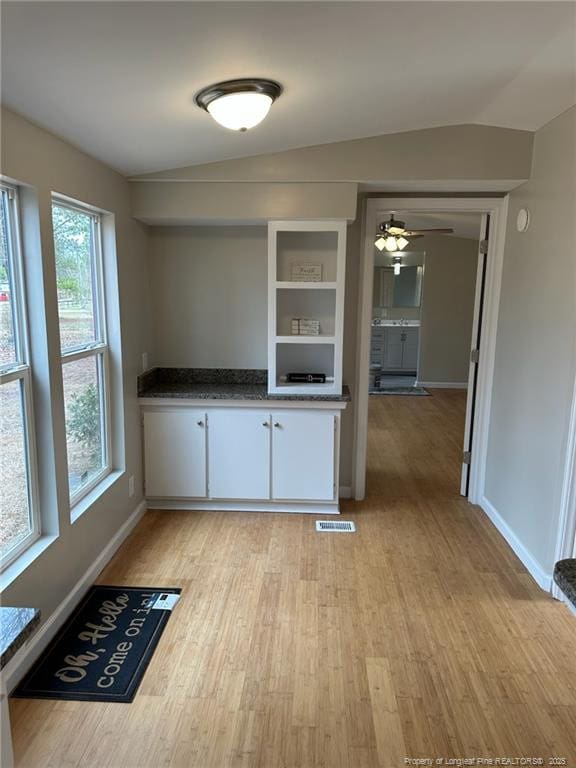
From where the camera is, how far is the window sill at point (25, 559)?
193 centimetres

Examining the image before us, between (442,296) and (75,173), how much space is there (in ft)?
21.9

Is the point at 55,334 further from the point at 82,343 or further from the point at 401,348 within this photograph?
the point at 401,348

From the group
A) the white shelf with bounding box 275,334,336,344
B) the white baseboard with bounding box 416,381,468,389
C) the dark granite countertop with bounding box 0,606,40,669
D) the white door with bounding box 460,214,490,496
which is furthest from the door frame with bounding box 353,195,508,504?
the white baseboard with bounding box 416,381,468,389

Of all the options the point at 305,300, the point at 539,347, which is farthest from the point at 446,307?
the point at 539,347

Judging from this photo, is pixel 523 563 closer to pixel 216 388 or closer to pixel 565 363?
pixel 565 363

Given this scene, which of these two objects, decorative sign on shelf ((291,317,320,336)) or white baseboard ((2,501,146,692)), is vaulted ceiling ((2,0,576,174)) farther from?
white baseboard ((2,501,146,692))

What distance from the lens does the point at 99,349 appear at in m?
2.88

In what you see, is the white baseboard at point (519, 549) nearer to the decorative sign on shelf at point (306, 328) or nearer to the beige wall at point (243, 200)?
the decorative sign on shelf at point (306, 328)

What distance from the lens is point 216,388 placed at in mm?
3594

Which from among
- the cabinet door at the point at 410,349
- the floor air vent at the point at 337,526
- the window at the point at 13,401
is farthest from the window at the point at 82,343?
the cabinet door at the point at 410,349

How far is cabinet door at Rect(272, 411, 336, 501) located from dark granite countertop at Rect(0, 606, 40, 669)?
238cm

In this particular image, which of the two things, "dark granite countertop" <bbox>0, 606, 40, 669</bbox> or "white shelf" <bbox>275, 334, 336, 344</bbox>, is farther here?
"white shelf" <bbox>275, 334, 336, 344</bbox>

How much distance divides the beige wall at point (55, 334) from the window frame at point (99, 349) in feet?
0.30

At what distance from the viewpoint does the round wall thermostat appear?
303 cm
